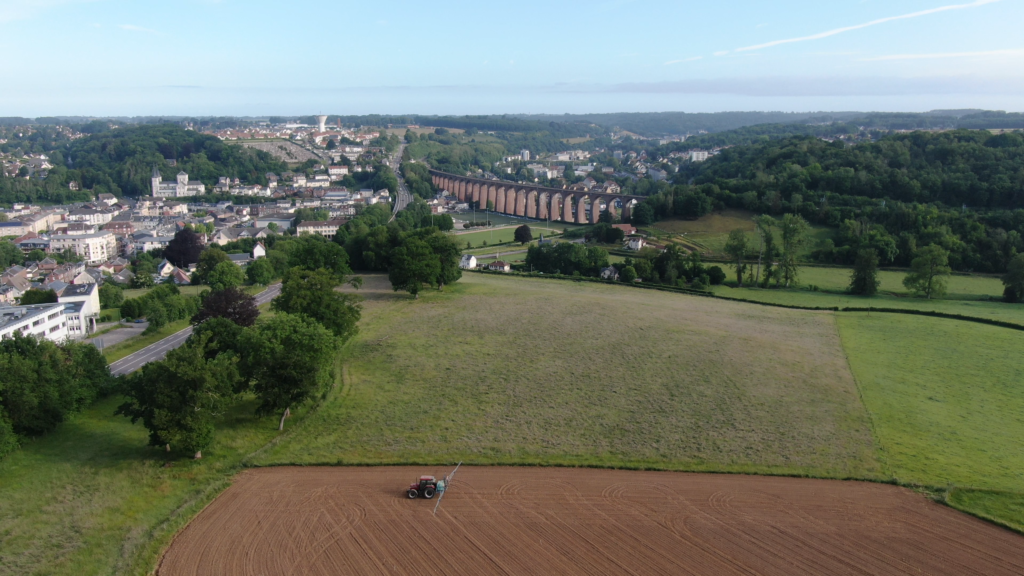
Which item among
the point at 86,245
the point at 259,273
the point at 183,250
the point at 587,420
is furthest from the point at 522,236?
the point at 587,420

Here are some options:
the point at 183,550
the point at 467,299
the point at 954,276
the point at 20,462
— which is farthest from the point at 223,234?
the point at 954,276

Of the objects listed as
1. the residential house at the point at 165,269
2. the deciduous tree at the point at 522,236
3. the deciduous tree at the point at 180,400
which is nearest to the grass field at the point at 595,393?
the deciduous tree at the point at 180,400

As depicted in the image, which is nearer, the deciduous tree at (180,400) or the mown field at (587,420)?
the mown field at (587,420)

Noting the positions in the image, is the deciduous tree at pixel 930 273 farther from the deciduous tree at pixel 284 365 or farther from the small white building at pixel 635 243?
the deciduous tree at pixel 284 365

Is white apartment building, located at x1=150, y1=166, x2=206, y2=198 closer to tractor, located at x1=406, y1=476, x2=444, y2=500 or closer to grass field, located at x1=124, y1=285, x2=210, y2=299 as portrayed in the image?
Answer: grass field, located at x1=124, y1=285, x2=210, y2=299

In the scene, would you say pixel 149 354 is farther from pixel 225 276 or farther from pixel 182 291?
pixel 182 291

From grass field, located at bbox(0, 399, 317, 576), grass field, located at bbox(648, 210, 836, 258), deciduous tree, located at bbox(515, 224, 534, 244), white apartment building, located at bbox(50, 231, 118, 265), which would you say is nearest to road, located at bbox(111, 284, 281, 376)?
grass field, located at bbox(0, 399, 317, 576)

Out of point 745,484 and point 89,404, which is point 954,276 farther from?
point 89,404
